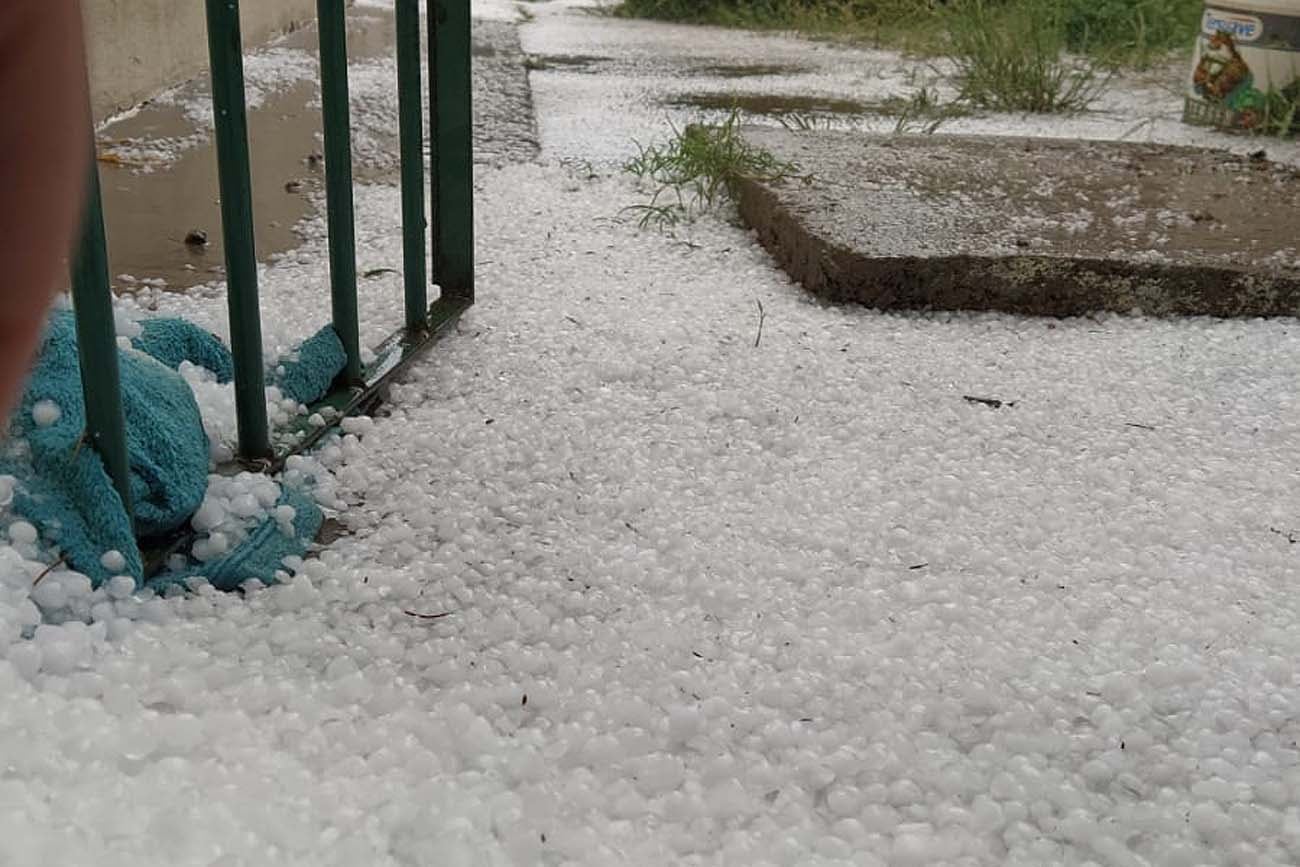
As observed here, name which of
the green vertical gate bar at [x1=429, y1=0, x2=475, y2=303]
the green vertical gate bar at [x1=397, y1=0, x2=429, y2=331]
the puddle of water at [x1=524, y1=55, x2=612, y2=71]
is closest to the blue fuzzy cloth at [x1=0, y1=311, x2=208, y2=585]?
the green vertical gate bar at [x1=397, y1=0, x2=429, y2=331]

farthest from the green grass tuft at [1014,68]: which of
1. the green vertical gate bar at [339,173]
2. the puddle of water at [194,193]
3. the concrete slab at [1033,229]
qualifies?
the green vertical gate bar at [339,173]

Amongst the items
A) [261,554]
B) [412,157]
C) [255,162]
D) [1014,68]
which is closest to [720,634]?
[261,554]

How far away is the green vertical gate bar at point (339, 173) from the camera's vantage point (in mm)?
1200

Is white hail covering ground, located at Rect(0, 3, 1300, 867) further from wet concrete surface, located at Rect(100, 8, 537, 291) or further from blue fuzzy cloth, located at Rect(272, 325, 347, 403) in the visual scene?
wet concrete surface, located at Rect(100, 8, 537, 291)

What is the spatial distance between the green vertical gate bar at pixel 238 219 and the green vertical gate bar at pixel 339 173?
136 millimetres

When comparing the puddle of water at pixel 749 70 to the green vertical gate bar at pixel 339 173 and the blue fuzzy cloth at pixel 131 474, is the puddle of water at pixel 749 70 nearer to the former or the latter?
the green vertical gate bar at pixel 339 173

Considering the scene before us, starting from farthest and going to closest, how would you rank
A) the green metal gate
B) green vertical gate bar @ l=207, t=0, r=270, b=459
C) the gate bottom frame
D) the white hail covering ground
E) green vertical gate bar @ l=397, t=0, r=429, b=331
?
green vertical gate bar @ l=397, t=0, r=429, b=331 → the gate bottom frame → green vertical gate bar @ l=207, t=0, r=270, b=459 → the green metal gate → the white hail covering ground

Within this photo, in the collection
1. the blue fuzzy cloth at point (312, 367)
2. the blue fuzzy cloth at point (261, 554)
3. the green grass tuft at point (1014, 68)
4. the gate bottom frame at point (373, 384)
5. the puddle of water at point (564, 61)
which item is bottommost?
the puddle of water at point (564, 61)

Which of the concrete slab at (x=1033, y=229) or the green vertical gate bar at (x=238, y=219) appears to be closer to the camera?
the green vertical gate bar at (x=238, y=219)

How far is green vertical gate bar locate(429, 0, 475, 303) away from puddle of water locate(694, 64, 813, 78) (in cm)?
261

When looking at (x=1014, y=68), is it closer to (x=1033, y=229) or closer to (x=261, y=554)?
(x=1033, y=229)

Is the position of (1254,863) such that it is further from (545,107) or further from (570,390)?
(545,107)

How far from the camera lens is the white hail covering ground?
0.78 metres

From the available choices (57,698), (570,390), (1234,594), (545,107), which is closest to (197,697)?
(57,698)
